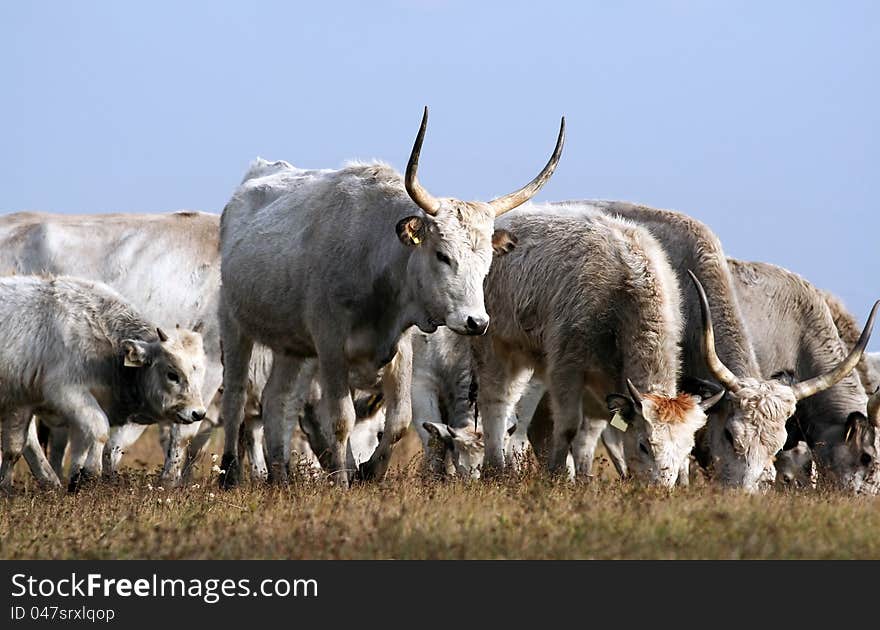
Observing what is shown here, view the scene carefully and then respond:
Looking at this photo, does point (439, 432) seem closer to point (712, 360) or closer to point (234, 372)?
point (234, 372)

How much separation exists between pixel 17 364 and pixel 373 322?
3.44 metres

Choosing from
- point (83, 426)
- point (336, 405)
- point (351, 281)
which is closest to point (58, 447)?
point (83, 426)

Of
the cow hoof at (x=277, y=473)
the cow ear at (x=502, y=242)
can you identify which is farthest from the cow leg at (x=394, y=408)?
the cow ear at (x=502, y=242)

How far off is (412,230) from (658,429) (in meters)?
2.39

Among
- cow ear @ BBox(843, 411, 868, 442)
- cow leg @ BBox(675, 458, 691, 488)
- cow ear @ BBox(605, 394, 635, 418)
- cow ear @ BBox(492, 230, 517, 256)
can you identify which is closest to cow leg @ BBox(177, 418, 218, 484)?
cow ear @ BBox(492, 230, 517, 256)

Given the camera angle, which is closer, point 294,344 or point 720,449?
point 720,449

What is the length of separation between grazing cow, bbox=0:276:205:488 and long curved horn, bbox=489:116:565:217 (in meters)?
3.55

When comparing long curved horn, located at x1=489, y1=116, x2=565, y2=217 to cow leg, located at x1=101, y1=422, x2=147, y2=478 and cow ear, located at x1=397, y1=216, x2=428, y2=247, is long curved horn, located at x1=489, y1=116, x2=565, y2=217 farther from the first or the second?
cow leg, located at x1=101, y1=422, x2=147, y2=478

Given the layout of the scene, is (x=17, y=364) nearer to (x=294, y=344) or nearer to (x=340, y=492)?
(x=294, y=344)

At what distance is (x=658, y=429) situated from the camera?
37.2 ft

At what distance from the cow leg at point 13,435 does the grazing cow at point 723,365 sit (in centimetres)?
533

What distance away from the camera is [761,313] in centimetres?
1501

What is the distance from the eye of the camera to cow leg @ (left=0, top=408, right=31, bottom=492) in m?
13.9
